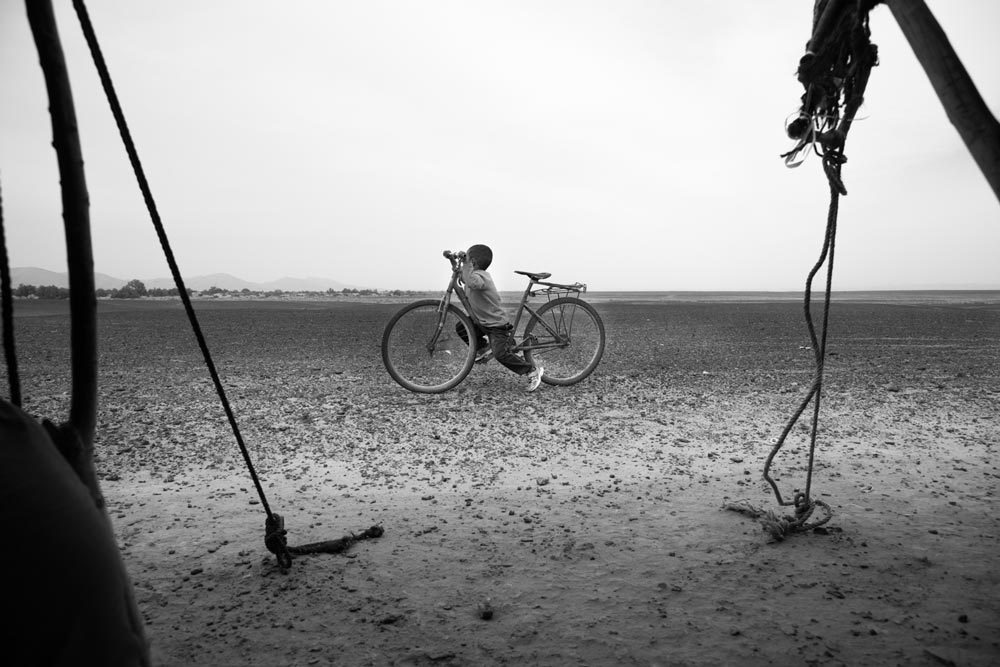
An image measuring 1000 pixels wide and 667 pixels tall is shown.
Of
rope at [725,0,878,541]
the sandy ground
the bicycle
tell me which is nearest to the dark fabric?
the sandy ground

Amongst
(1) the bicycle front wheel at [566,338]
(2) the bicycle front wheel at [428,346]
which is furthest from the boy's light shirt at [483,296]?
(1) the bicycle front wheel at [566,338]

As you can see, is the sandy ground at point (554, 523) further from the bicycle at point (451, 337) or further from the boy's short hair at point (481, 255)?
the boy's short hair at point (481, 255)

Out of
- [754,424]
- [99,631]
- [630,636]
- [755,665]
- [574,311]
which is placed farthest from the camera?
[574,311]

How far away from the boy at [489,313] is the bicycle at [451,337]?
88 millimetres

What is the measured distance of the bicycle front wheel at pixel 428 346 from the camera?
6.39 meters

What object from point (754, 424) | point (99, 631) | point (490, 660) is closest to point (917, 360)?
A: point (754, 424)

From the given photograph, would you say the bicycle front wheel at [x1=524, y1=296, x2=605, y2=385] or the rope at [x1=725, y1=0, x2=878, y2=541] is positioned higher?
the rope at [x1=725, y1=0, x2=878, y2=541]

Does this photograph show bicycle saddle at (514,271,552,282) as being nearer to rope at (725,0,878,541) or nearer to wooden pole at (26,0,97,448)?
rope at (725,0,878,541)

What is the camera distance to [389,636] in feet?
6.58

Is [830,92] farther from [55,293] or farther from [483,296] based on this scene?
Answer: [55,293]

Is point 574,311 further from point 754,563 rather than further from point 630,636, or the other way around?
point 630,636

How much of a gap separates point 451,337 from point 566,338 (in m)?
1.49

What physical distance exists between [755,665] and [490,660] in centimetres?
87

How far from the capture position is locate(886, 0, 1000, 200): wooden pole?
1311mm
